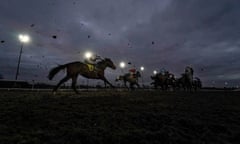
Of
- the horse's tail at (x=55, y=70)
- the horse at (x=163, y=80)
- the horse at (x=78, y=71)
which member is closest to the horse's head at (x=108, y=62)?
the horse at (x=78, y=71)

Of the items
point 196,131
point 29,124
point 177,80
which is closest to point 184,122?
point 196,131

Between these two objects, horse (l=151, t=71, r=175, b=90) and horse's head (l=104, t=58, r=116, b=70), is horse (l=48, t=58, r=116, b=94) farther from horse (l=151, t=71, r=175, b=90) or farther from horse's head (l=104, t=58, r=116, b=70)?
horse (l=151, t=71, r=175, b=90)

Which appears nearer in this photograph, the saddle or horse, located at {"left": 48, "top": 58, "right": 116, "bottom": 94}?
horse, located at {"left": 48, "top": 58, "right": 116, "bottom": 94}

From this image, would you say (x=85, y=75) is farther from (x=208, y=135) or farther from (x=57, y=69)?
(x=208, y=135)

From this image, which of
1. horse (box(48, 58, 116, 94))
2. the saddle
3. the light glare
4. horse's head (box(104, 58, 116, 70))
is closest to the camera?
horse (box(48, 58, 116, 94))

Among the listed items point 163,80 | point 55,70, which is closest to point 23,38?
point 55,70

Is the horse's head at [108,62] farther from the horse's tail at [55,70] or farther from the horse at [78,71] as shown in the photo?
the horse's tail at [55,70]

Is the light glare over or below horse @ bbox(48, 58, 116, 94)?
over

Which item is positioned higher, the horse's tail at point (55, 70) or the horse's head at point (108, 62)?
the horse's head at point (108, 62)

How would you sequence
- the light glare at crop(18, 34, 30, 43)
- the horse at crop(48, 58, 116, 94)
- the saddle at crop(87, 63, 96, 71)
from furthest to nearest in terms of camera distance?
the light glare at crop(18, 34, 30, 43), the saddle at crop(87, 63, 96, 71), the horse at crop(48, 58, 116, 94)

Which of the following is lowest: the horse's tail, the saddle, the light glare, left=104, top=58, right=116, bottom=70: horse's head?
the horse's tail

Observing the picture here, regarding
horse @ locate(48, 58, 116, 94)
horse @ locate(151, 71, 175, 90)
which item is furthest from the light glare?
horse @ locate(151, 71, 175, 90)

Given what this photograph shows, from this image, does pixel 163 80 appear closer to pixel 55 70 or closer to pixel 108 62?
pixel 108 62

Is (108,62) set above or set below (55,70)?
above
